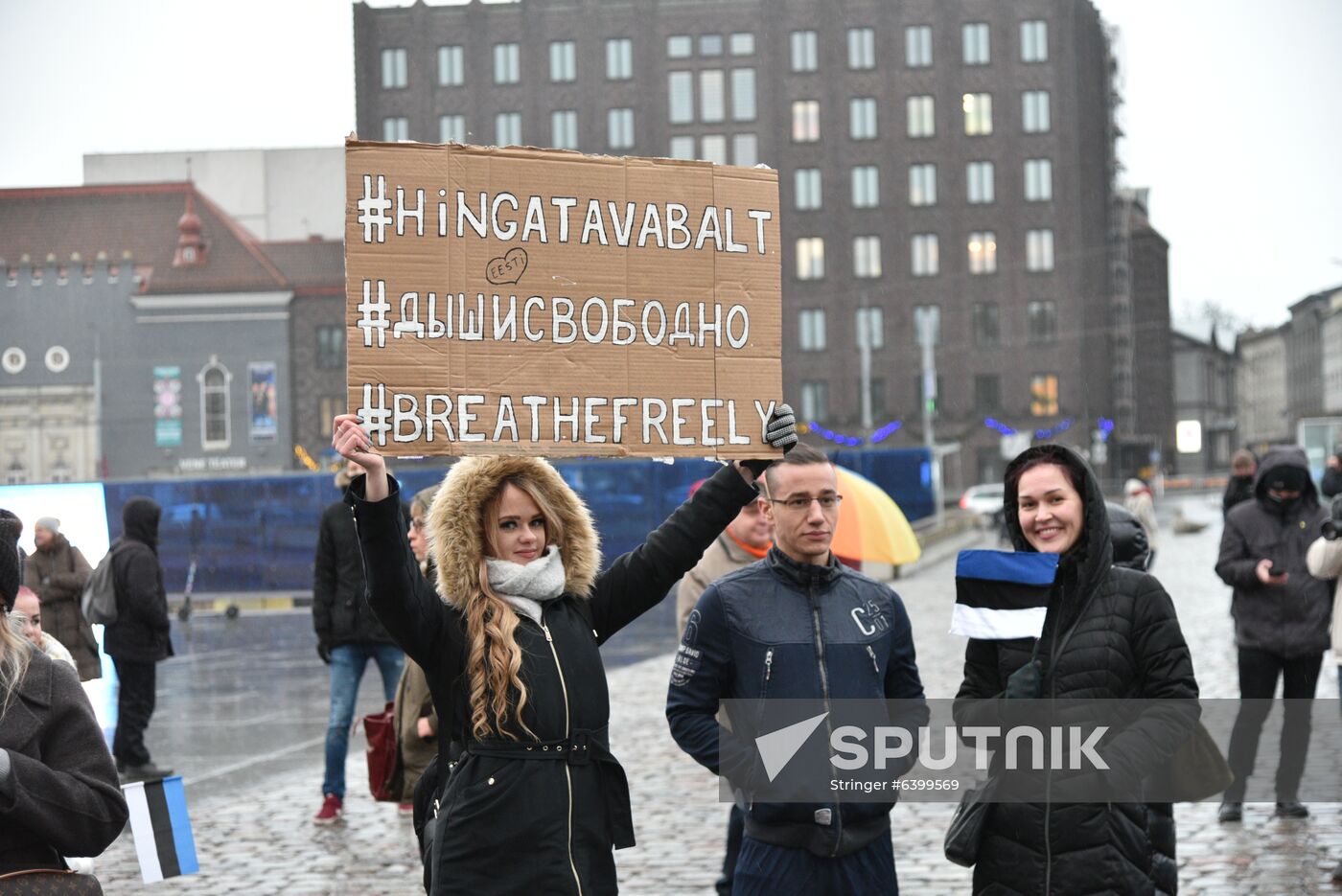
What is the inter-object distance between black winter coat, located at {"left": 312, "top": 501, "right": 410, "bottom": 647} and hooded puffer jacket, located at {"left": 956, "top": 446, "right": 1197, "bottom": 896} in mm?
6086

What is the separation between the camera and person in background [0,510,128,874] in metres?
3.57

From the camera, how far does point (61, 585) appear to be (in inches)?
400

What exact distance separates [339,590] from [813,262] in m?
70.2

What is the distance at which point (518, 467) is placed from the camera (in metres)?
4.34

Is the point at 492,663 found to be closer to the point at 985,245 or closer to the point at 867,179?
the point at 867,179

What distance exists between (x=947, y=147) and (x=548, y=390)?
7697cm

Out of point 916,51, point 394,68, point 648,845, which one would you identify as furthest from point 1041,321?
point 648,845

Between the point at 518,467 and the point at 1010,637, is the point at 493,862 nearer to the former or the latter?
the point at 518,467

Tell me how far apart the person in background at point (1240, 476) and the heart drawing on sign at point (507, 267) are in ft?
34.9

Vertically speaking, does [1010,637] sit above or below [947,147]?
below

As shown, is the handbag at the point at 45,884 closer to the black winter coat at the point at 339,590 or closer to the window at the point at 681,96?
Result: the black winter coat at the point at 339,590

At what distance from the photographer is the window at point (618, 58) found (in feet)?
245

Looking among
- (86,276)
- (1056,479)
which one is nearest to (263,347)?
(86,276)

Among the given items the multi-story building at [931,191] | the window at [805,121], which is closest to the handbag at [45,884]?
the multi-story building at [931,191]
